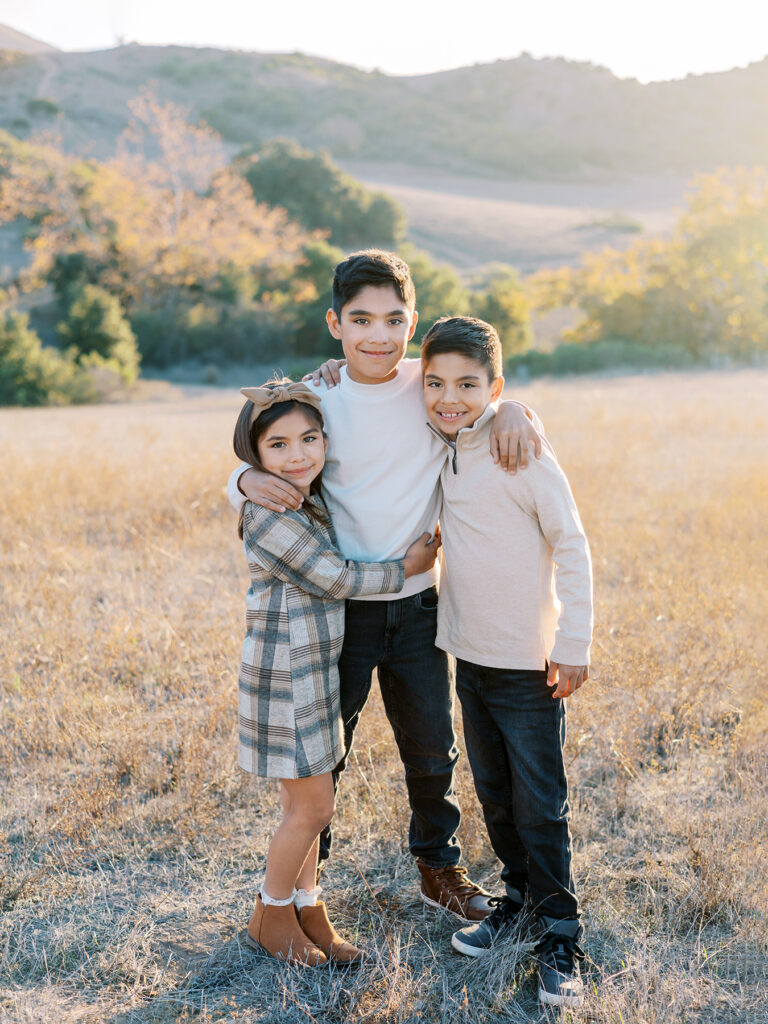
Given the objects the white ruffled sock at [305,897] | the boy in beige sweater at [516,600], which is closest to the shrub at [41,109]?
the boy in beige sweater at [516,600]

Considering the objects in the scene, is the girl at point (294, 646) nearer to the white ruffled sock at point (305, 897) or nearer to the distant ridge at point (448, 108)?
the white ruffled sock at point (305, 897)

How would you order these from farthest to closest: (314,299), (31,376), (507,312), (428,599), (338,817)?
(314,299)
(507,312)
(31,376)
(338,817)
(428,599)

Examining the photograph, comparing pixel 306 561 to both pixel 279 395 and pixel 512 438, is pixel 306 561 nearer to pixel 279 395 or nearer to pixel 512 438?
pixel 279 395

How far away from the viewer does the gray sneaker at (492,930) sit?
2.23 metres

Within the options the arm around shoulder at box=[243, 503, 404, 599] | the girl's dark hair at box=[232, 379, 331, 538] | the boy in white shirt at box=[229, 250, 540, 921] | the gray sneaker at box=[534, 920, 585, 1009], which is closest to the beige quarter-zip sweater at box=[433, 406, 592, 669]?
the boy in white shirt at box=[229, 250, 540, 921]

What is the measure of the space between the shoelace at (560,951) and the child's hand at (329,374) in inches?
65.5

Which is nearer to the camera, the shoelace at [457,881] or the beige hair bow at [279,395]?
the beige hair bow at [279,395]

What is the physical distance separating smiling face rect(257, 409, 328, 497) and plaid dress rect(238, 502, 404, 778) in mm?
113

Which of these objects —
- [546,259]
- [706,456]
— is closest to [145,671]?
[706,456]

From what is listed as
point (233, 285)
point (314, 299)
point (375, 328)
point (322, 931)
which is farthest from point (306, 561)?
point (233, 285)

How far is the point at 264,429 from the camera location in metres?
2.19

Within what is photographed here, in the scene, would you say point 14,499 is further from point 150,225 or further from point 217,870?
point 150,225

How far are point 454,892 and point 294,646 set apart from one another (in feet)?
3.13

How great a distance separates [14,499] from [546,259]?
42.4 m
